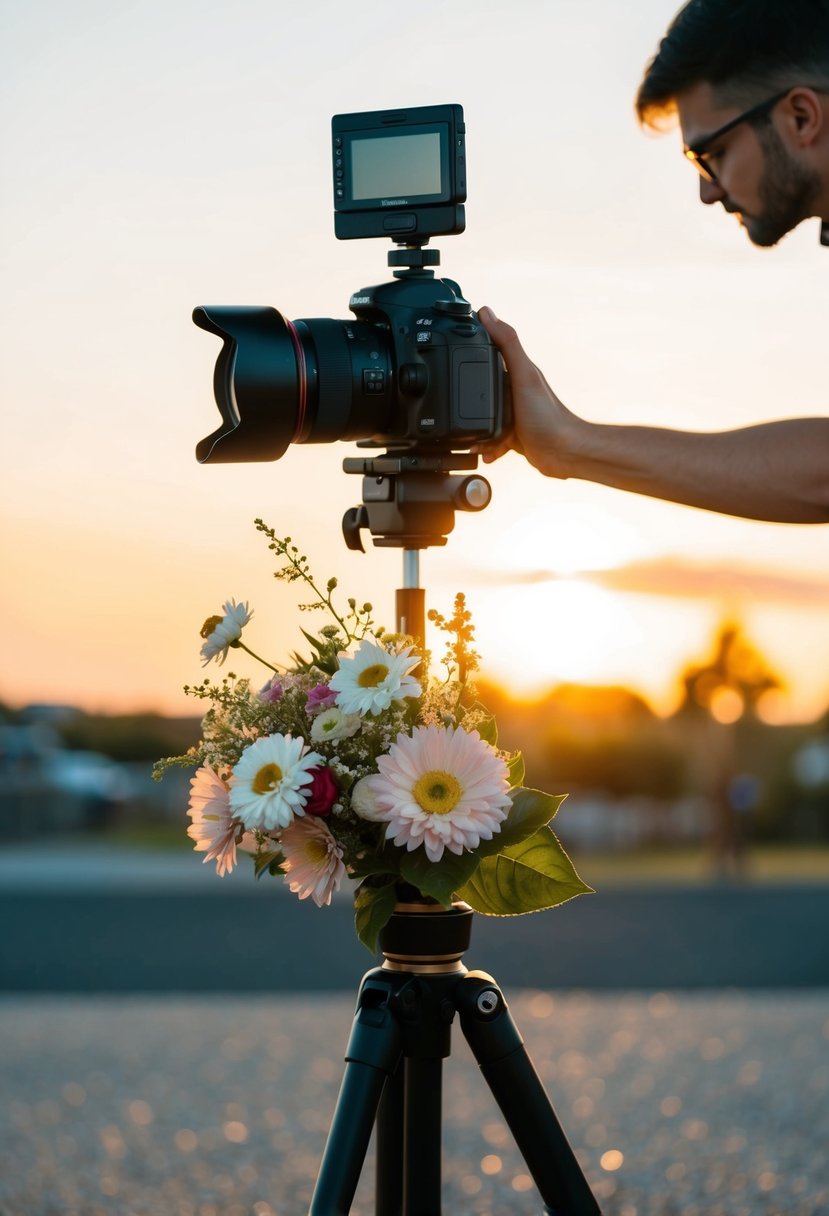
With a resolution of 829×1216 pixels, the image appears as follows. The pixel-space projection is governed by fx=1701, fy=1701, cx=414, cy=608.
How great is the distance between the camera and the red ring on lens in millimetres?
2754

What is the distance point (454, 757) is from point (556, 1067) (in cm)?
464

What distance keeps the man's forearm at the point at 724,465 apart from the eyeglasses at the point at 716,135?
37 cm

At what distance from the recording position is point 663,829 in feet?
104

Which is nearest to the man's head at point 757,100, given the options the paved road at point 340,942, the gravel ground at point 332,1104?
the gravel ground at point 332,1104

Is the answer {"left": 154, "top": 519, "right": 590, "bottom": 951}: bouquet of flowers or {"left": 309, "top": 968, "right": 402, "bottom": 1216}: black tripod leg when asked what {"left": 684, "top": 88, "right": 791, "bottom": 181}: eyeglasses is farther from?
{"left": 309, "top": 968, "right": 402, "bottom": 1216}: black tripod leg

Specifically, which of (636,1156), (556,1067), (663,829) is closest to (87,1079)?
(556,1067)

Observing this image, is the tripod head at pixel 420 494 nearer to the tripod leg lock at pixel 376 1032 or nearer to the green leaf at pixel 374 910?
the green leaf at pixel 374 910

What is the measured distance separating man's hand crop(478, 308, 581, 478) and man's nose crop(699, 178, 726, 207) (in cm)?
37

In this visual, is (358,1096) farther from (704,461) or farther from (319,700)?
(704,461)

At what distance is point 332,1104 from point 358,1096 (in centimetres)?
375

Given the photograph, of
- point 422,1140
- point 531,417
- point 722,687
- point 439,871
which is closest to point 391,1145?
point 422,1140

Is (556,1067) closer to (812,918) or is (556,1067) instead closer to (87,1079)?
(87,1079)

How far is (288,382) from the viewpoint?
8.99 feet

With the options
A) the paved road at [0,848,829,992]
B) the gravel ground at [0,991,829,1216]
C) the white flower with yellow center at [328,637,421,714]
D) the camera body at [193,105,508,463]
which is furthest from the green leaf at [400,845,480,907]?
the paved road at [0,848,829,992]
